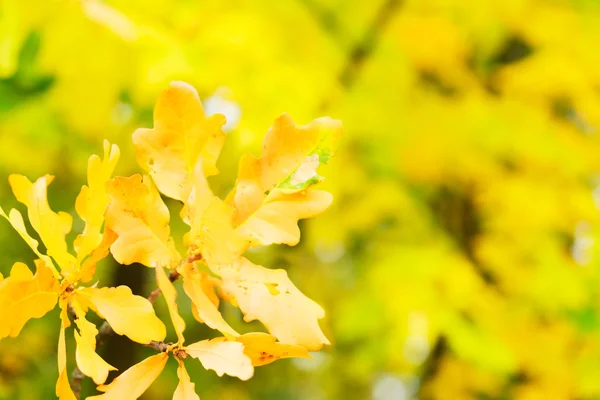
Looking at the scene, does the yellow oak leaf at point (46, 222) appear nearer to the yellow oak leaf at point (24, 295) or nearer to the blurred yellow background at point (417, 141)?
the yellow oak leaf at point (24, 295)

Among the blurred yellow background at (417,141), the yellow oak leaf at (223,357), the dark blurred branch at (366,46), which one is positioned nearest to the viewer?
the yellow oak leaf at (223,357)

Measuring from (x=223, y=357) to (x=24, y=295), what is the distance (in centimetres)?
11

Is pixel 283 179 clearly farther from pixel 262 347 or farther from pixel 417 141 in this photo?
pixel 417 141

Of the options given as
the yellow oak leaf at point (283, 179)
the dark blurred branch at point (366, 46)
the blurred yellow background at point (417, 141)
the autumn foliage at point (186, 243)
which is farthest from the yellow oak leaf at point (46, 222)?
the dark blurred branch at point (366, 46)

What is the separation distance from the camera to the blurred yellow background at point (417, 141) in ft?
3.42

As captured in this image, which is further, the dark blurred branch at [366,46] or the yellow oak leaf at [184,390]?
the dark blurred branch at [366,46]

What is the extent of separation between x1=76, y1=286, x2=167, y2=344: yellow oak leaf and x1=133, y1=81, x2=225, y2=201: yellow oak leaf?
0.07 m

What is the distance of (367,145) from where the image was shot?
4.56ft

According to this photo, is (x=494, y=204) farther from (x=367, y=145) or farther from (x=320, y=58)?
(x=320, y=58)

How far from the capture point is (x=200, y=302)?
13.1 inches

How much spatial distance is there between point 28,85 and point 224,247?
0.72 metres

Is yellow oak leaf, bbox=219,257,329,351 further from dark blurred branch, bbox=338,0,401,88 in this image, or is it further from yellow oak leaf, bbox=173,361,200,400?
dark blurred branch, bbox=338,0,401,88

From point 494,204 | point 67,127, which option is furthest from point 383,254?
point 67,127

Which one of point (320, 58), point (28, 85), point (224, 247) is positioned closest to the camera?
point (224, 247)
